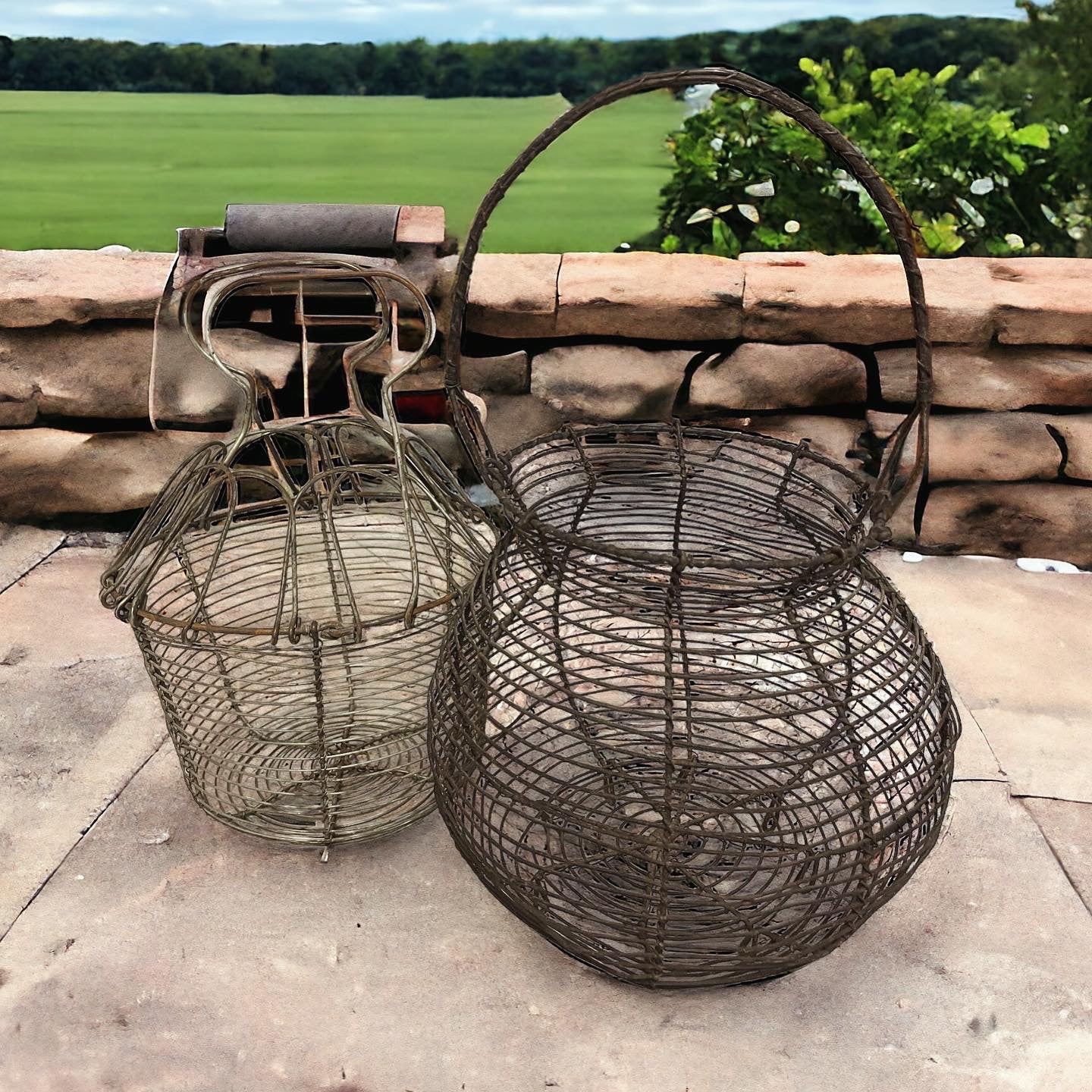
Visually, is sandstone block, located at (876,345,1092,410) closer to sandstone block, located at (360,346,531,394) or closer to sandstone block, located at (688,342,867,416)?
sandstone block, located at (688,342,867,416)

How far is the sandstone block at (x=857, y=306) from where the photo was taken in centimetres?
298

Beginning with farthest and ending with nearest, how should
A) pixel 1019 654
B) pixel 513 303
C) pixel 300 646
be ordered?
pixel 513 303, pixel 1019 654, pixel 300 646

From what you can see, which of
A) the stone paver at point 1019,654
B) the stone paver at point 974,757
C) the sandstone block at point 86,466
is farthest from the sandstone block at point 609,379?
the stone paver at point 974,757

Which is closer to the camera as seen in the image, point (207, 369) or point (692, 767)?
point (692, 767)

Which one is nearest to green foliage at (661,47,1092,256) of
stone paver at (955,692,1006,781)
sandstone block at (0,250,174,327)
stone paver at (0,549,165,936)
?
sandstone block at (0,250,174,327)

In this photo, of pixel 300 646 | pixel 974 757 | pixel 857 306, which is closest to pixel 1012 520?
pixel 857 306

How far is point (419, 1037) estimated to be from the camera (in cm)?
168

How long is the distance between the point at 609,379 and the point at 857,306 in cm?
70

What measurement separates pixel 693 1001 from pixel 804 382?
186 centimetres

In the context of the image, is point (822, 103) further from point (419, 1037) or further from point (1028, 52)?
point (419, 1037)

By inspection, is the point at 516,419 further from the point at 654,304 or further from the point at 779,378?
the point at 779,378

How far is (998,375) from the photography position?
3.05m

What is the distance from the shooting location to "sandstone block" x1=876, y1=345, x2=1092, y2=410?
3.02m

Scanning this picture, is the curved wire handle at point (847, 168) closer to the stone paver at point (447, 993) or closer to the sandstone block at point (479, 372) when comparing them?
the stone paver at point (447, 993)
